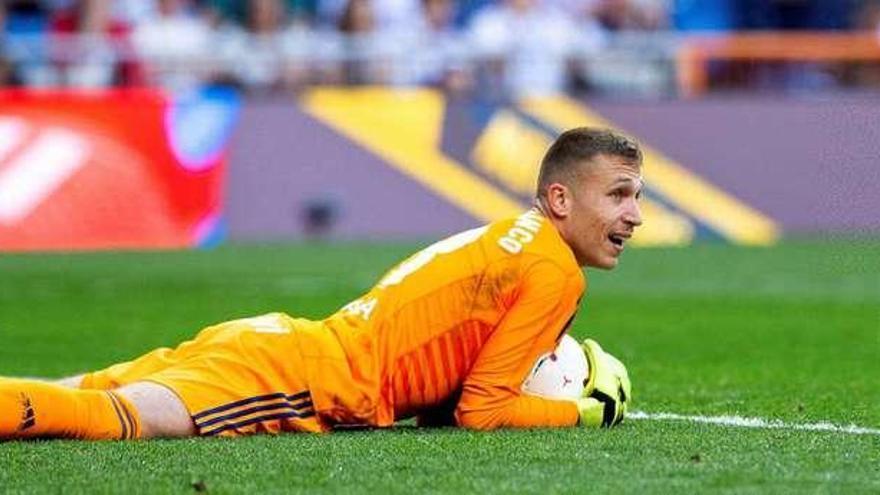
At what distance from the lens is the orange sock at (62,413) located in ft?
22.3

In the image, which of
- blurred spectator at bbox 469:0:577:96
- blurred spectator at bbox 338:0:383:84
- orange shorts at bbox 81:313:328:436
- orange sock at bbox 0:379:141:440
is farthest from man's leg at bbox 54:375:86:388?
blurred spectator at bbox 469:0:577:96

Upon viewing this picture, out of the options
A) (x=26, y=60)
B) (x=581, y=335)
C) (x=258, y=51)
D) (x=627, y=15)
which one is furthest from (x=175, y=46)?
(x=581, y=335)

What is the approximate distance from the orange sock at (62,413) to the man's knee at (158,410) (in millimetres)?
24

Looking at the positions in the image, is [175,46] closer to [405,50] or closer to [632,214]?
[405,50]

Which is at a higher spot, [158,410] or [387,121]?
[158,410]

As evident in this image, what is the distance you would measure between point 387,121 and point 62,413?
13628mm

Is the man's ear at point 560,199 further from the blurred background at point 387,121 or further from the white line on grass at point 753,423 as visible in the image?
the blurred background at point 387,121

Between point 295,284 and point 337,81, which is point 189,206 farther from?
point 295,284

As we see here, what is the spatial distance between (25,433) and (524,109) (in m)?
14.0

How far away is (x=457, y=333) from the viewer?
23.3 ft

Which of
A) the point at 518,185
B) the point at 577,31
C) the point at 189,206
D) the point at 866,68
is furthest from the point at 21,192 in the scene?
the point at 866,68

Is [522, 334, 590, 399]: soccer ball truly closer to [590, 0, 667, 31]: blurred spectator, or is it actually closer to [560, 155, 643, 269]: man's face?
[560, 155, 643, 269]: man's face

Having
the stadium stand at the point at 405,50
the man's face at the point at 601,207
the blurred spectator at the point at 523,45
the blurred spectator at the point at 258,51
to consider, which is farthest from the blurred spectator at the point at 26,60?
the man's face at the point at 601,207

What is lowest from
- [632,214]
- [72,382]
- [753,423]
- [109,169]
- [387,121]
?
[109,169]
